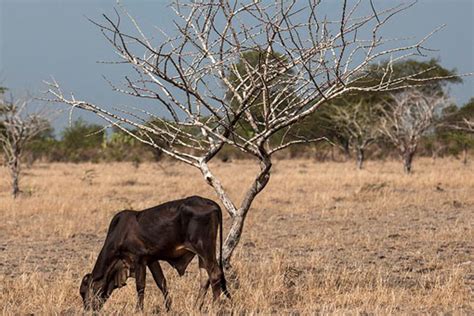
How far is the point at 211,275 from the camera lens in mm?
6234

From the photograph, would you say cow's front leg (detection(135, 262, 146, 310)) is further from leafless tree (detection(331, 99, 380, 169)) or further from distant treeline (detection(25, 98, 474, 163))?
distant treeline (detection(25, 98, 474, 163))

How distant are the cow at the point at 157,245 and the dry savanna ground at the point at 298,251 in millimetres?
206

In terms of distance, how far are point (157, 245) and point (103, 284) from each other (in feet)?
2.09

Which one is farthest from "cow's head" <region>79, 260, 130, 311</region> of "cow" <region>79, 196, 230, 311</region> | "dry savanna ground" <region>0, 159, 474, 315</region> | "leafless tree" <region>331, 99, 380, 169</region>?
"leafless tree" <region>331, 99, 380, 169</region>

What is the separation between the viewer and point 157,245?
6.29 metres

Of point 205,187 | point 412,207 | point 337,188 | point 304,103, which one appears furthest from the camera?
point 205,187

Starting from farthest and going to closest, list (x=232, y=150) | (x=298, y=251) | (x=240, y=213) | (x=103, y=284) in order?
(x=232, y=150)
(x=298, y=251)
(x=240, y=213)
(x=103, y=284)

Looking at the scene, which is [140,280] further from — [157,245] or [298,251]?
[298,251]

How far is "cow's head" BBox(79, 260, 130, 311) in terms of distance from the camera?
630 cm

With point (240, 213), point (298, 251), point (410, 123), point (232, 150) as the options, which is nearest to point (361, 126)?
point (410, 123)

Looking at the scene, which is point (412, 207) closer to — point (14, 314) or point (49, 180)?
point (14, 314)

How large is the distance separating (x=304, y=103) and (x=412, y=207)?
9592mm

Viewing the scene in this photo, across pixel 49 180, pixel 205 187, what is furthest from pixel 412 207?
pixel 49 180

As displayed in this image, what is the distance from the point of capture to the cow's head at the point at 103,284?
6301mm
